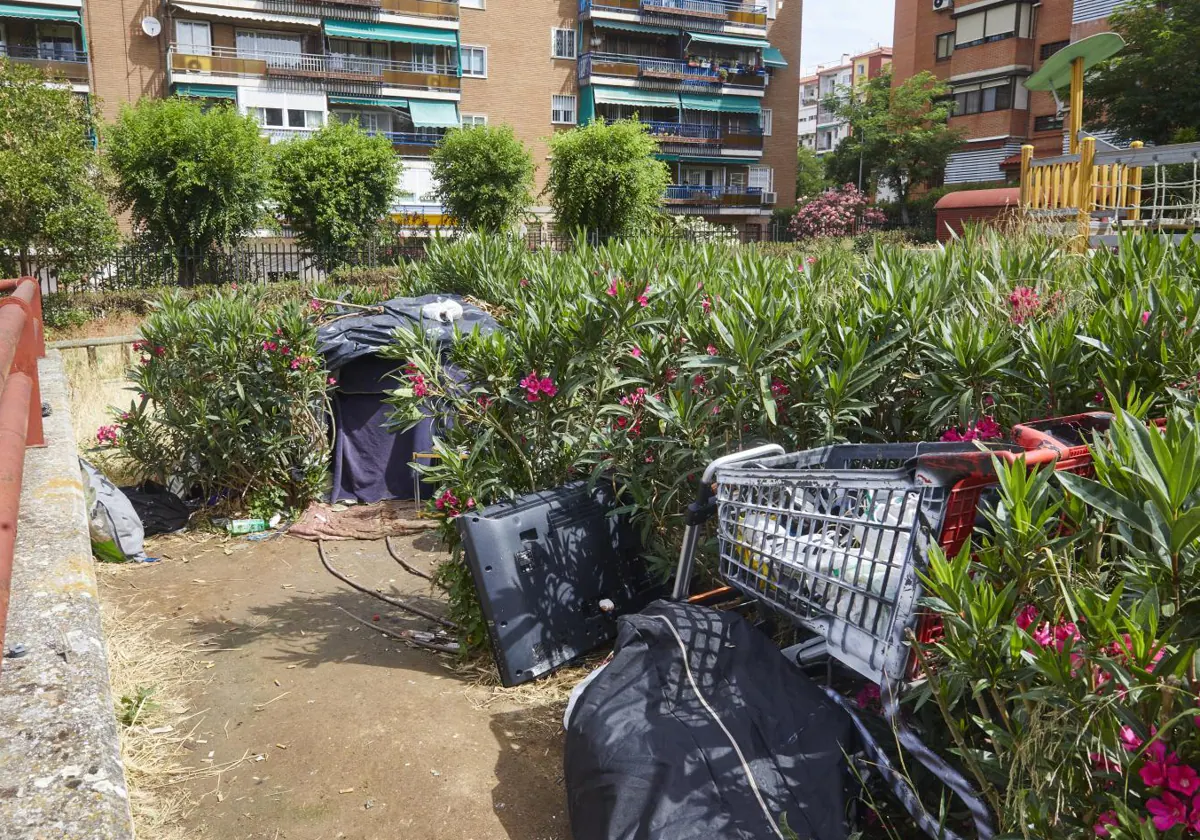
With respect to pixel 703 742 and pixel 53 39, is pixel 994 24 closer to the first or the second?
pixel 53 39

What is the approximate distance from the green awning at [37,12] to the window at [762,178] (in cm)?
3066

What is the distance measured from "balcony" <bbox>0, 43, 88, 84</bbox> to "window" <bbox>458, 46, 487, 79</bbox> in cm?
1441

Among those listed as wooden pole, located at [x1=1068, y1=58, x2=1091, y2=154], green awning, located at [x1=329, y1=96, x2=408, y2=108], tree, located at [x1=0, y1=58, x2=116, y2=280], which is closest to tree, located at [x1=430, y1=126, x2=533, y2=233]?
tree, located at [x1=0, y1=58, x2=116, y2=280]

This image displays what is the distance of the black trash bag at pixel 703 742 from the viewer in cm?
263

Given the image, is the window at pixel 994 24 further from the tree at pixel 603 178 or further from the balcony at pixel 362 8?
the tree at pixel 603 178

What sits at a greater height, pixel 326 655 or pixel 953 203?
pixel 953 203

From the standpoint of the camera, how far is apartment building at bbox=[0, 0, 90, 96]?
108 ft

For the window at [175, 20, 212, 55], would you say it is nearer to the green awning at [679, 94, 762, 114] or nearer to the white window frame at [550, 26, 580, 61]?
the white window frame at [550, 26, 580, 61]

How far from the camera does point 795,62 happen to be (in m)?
50.1

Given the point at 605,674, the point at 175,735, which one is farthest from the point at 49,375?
the point at 605,674

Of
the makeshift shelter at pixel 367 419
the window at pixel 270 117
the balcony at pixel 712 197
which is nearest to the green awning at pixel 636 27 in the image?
the balcony at pixel 712 197

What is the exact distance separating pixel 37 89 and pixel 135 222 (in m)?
4.05

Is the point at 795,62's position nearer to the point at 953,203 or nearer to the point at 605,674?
the point at 953,203

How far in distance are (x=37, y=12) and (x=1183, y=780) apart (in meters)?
39.4
